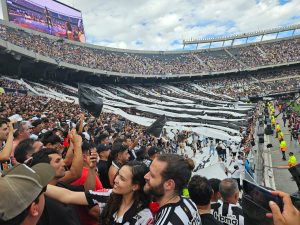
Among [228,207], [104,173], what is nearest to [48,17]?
[104,173]

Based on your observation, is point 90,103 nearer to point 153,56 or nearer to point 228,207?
point 228,207

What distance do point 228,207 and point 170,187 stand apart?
1.42m

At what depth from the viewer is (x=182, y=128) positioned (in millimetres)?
17469

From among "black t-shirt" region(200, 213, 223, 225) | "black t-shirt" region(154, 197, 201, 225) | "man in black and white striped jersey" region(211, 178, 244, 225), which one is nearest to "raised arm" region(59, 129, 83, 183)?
Answer: "black t-shirt" region(154, 197, 201, 225)

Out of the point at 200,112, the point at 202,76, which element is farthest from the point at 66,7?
the point at 200,112

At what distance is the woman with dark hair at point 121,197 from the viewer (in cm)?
278

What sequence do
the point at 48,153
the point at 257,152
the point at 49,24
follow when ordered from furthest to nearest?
the point at 49,24 < the point at 257,152 < the point at 48,153

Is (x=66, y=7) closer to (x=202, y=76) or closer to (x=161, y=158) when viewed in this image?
(x=202, y=76)

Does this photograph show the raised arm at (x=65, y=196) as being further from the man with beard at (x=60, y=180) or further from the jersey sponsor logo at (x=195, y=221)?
the jersey sponsor logo at (x=195, y=221)

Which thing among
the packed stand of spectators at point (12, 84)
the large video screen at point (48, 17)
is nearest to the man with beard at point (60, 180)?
the packed stand of spectators at point (12, 84)

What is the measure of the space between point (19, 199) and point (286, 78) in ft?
197

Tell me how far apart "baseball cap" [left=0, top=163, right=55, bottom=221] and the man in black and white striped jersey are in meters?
2.53

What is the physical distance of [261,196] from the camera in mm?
Result: 1917

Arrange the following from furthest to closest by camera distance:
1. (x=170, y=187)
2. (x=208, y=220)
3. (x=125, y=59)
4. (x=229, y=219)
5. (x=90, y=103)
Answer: (x=125, y=59) → (x=90, y=103) → (x=229, y=219) → (x=208, y=220) → (x=170, y=187)
